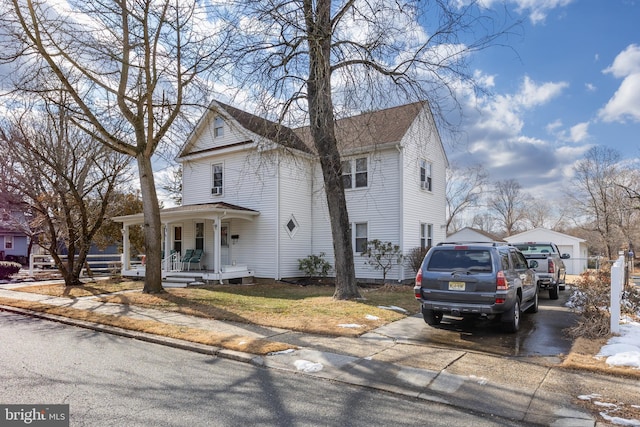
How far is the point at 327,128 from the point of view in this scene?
425 inches

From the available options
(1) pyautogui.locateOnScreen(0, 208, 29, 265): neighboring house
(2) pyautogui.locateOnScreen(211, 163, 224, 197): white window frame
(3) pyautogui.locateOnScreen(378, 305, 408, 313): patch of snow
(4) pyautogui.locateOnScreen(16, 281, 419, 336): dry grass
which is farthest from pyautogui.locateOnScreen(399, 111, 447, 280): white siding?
(1) pyautogui.locateOnScreen(0, 208, 29, 265): neighboring house

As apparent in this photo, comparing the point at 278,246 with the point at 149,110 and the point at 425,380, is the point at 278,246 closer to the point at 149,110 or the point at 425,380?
the point at 149,110

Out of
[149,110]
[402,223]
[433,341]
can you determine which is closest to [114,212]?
[149,110]

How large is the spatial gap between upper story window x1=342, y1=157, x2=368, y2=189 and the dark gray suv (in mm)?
10148

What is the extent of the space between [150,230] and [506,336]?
35.6 ft

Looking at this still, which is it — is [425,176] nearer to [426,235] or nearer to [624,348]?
[426,235]

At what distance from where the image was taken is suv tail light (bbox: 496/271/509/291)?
297 inches

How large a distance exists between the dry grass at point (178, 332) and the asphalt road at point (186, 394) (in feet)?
1.63

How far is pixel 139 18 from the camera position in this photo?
1225cm

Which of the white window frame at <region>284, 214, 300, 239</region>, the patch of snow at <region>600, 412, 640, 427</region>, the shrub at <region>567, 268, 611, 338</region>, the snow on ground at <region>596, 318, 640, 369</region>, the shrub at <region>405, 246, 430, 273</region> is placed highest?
the white window frame at <region>284, 214, 300, 239</region>

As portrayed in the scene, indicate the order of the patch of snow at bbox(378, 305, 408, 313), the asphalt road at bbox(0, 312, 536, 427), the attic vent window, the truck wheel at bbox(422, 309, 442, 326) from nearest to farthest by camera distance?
1. the asphalt road at bbox(0, 312, 536, 427)
2. the truck wheel at bbox(422, 309, 442, 326)
3. the patch of snow at bbox(378, 305, 408, 313)
4. the attic vent window

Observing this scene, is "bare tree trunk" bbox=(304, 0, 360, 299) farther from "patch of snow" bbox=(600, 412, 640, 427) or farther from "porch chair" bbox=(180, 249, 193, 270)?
"porch chair" bbox=(180, 249, 193, 270)

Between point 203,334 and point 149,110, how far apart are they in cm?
825

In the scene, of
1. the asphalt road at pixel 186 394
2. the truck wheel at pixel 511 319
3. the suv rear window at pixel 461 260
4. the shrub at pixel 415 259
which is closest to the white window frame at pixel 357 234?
the shrub at pixel 415 259
